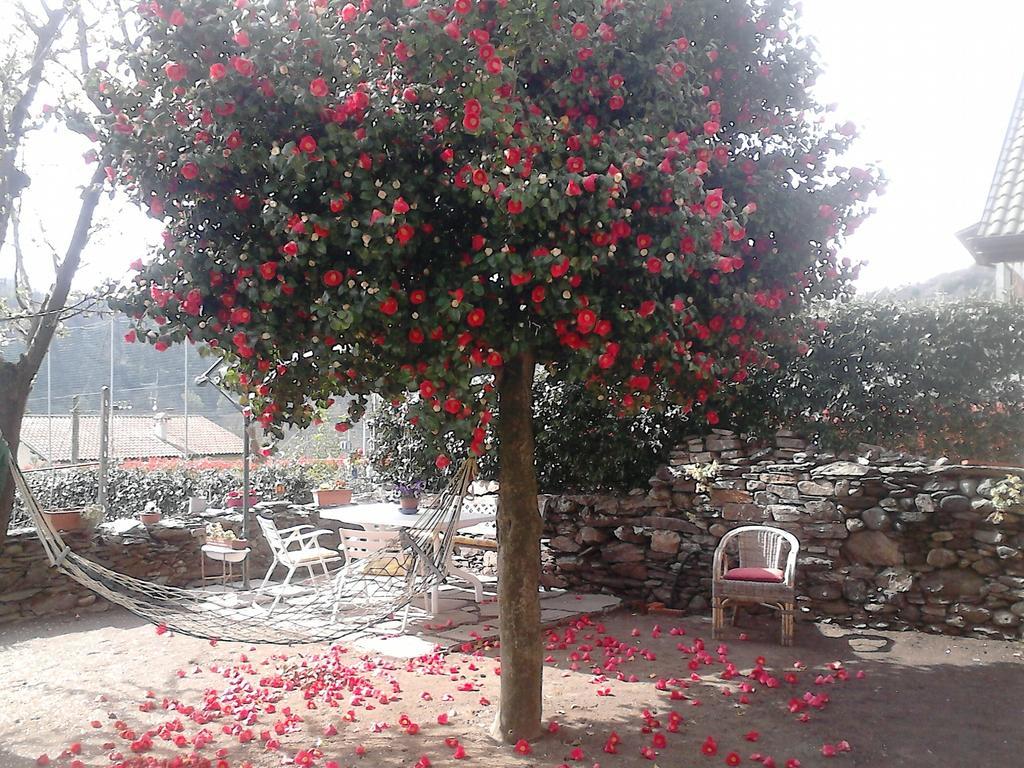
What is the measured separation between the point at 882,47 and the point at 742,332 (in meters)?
3.86

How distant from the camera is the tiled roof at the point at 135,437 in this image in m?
12.0

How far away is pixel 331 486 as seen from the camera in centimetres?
946

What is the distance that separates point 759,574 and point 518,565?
2.30 metres

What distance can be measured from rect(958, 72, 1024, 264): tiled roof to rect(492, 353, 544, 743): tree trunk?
4.06 m

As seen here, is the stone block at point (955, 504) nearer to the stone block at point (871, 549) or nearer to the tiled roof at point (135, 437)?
the stone block at point (871, 549)

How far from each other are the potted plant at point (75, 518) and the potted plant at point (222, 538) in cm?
96

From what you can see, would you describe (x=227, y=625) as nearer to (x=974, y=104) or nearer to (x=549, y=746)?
(x=549, y=746)

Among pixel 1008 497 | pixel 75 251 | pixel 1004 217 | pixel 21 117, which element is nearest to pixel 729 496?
pixel 1008 497

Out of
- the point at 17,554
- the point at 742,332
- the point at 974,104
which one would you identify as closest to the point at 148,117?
the point at 742,332

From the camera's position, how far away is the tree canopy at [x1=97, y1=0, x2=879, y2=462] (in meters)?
2.87

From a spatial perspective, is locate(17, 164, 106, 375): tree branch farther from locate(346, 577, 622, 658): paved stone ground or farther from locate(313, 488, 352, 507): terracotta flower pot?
locate(313, 488, 352, 507): terracotta flower pot

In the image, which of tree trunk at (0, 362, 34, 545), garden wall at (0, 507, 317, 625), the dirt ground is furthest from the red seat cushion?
garden wall at (0, 507, 317, 625)

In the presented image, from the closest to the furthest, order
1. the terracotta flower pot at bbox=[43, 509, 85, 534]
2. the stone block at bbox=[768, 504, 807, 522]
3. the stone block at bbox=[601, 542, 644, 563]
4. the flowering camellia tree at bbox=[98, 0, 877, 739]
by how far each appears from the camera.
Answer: the flowering camellia tree at bbox=[98, 0, 877, 739]
the stone block at bbox=[768, 504, 807, 522]
the stone block at bbox=[601, 542, 644, 563]
the terracotta flower pot at bbox=[43, 509, 85, 534]

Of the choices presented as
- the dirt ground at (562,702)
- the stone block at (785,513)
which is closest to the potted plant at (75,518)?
the dirt ground at (562,702)
